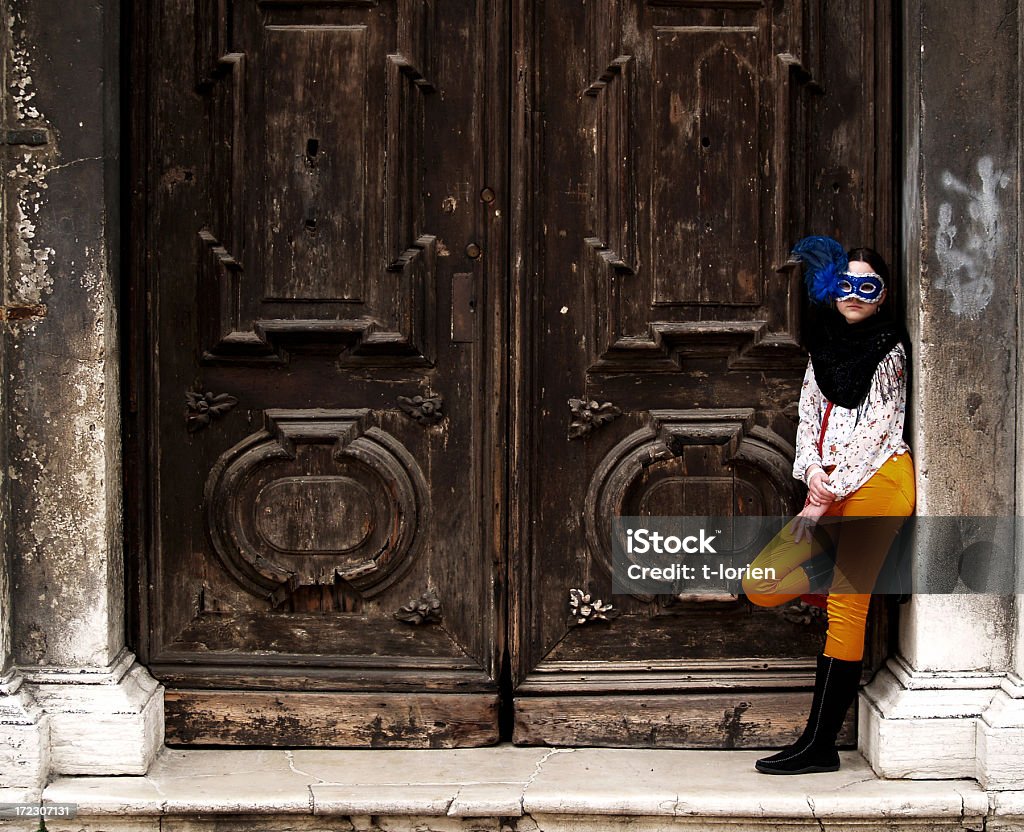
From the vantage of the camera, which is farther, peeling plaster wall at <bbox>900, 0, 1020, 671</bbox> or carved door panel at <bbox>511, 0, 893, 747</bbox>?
carved door panel at <bbox>511, 0, 893, 747</bbox>

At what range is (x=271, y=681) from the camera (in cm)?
Result: 376

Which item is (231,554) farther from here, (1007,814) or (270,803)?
(1007,814)

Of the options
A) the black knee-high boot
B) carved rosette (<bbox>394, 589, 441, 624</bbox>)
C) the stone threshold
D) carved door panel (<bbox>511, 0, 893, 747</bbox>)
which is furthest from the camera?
carved rosette (<bbox>394, 589, 441, 624</bbox>)

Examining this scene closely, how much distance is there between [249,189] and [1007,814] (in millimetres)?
2944

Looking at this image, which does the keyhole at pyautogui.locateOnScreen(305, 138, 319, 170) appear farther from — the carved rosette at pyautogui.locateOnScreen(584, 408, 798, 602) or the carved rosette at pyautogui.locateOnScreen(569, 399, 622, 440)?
the carved rosette at pyautogui.locateOnScreen(584, 408, 798, 602)

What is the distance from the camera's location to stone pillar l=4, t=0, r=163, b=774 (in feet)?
11.4

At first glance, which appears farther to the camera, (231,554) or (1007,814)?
(231,554)

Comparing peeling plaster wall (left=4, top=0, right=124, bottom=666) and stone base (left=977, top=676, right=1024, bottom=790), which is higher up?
peeling plaster wall (left=4, top=0, right=124, bottom=666)

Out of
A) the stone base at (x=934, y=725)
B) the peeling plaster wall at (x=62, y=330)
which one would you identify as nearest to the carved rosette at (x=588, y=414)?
the stone base at (x=934, y=725)

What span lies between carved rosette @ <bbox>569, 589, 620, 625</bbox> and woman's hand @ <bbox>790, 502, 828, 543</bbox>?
0.64 metres

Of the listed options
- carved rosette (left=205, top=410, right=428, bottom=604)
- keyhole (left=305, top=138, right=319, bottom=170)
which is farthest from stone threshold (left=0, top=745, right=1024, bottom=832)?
keyhole (left=305, top=138, right=319, bottom=170)

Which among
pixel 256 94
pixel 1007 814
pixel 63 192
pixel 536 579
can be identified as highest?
pixel 256 94

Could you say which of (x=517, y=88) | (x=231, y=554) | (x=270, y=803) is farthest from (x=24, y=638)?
(x=517, y=88)

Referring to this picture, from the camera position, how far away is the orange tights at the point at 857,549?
3475 millimetres
